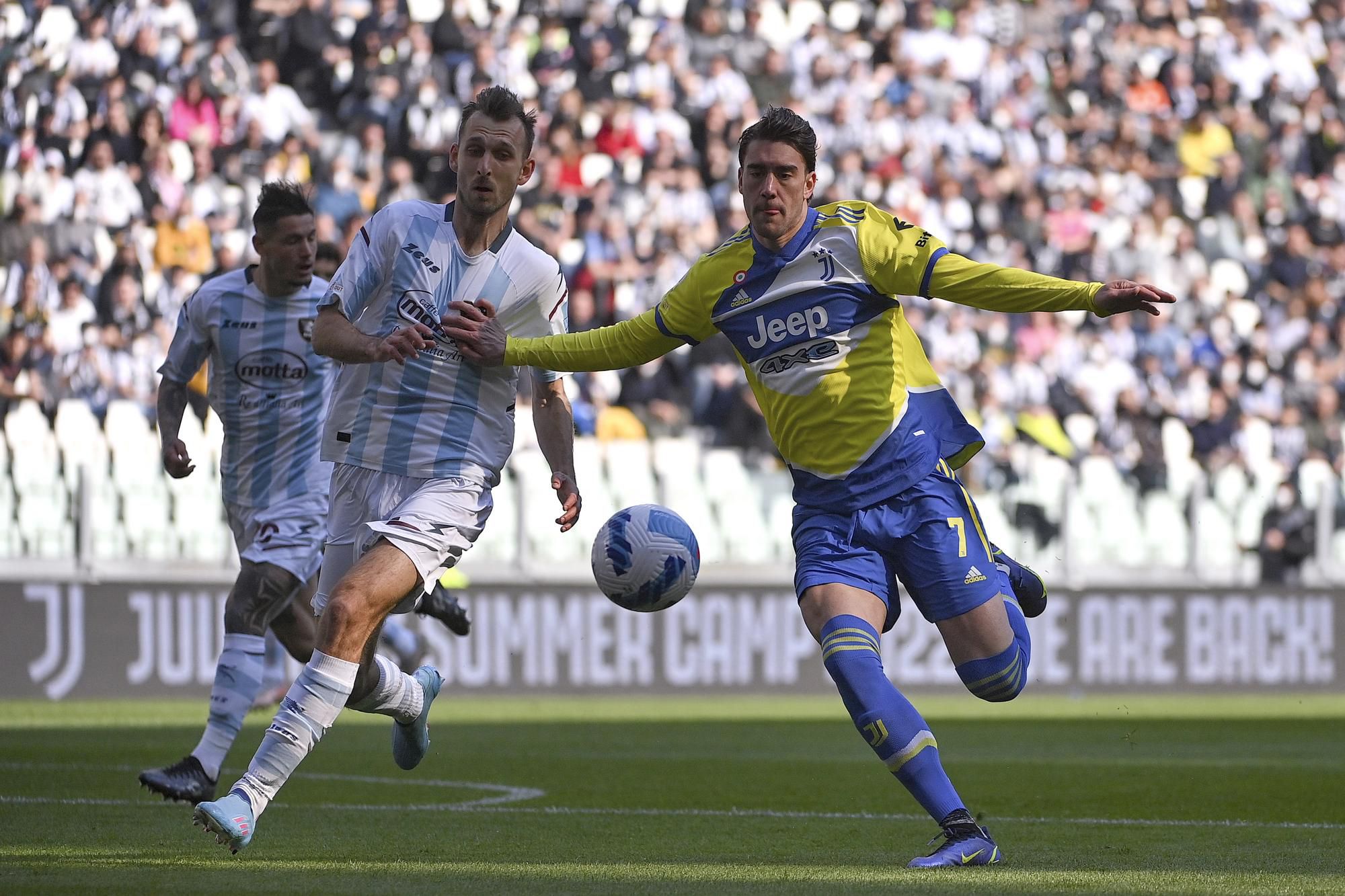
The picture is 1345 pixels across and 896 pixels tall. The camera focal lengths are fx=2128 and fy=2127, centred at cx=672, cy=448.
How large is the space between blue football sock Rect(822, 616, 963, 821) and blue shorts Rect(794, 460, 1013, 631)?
27cm

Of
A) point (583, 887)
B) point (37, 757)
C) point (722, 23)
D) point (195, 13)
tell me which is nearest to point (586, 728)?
point (37, 757)

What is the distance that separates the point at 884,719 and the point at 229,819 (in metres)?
2.02

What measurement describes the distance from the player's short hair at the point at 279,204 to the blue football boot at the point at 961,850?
12.9ft

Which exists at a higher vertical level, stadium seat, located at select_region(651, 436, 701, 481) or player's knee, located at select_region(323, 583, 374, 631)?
stadium seat, located at select_region(651, 436, 701, 481)

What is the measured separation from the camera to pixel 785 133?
22.6ft

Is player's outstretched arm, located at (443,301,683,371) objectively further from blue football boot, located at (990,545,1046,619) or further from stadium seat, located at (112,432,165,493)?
stadium seat, located at (112,432,165,493)

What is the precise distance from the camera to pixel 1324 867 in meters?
6.57

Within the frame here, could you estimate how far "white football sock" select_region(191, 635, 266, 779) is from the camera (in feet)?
27.3

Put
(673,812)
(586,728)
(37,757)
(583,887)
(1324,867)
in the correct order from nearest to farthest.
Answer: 1. (583,887)
2. (1324,867)
3. (673,812)
4. (37,757)
5. (586,728)

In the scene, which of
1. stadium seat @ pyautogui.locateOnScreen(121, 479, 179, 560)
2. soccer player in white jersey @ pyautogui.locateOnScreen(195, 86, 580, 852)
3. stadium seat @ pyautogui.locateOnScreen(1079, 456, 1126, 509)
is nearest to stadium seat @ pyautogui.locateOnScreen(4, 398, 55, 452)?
stadium seat @ pyautogui.locateOnScreen(121, 479, 179, 560)

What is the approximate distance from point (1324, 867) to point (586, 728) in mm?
8197

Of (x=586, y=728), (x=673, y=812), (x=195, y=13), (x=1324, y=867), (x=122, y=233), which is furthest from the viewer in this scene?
(x=195, y=13)

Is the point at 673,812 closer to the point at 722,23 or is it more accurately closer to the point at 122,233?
the point at 122,233

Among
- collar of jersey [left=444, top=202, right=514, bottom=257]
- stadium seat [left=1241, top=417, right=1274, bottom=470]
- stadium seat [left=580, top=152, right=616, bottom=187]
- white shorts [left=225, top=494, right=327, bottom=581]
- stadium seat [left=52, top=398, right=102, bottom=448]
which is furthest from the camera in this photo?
stadium seat [left=580, top=152, right=616, bottom=187]
